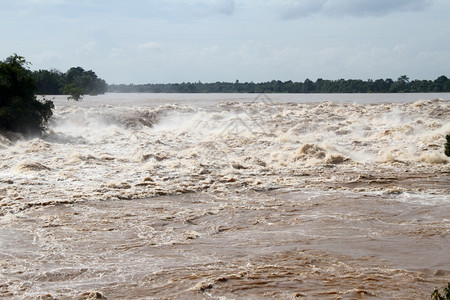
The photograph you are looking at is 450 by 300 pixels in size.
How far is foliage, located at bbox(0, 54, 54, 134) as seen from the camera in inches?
751

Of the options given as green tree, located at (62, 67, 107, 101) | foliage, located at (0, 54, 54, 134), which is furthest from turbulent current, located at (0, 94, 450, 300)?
green tree, located at (62, 67, 107, 101)

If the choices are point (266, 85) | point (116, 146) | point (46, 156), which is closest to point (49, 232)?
point (46, 156)

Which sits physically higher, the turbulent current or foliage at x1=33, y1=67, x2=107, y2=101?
foliage at x1=33, y1=67, x2=107, y2=101

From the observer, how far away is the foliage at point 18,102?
62.6 ft

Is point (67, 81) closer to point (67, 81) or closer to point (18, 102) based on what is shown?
point (67, 81)

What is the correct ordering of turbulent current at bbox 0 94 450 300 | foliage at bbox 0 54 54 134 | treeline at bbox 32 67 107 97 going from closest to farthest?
1. turbulent current at bbox 0 94 450 300
2. foliage at bbox 0 54 54 134
3. treeline at bbox 32 67 107 97

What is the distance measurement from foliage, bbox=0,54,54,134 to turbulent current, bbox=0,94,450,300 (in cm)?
141

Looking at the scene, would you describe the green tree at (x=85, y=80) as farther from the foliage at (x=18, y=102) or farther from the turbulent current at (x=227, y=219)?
the turbulent current at (x=227, y=219)

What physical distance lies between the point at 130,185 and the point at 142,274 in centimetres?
536

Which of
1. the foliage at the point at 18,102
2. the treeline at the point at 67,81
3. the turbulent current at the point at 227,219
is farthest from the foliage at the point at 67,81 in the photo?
the turbulent current at the point at 227,219

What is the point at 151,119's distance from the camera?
88.4 feet

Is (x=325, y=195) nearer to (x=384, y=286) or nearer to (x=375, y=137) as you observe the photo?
(x=384, y=286)

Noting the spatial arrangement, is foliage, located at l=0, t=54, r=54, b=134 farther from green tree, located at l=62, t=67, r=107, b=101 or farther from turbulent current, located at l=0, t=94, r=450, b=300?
green tree, located at l=62, t=67, r=107, b=101

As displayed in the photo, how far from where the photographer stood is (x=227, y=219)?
884 cm
